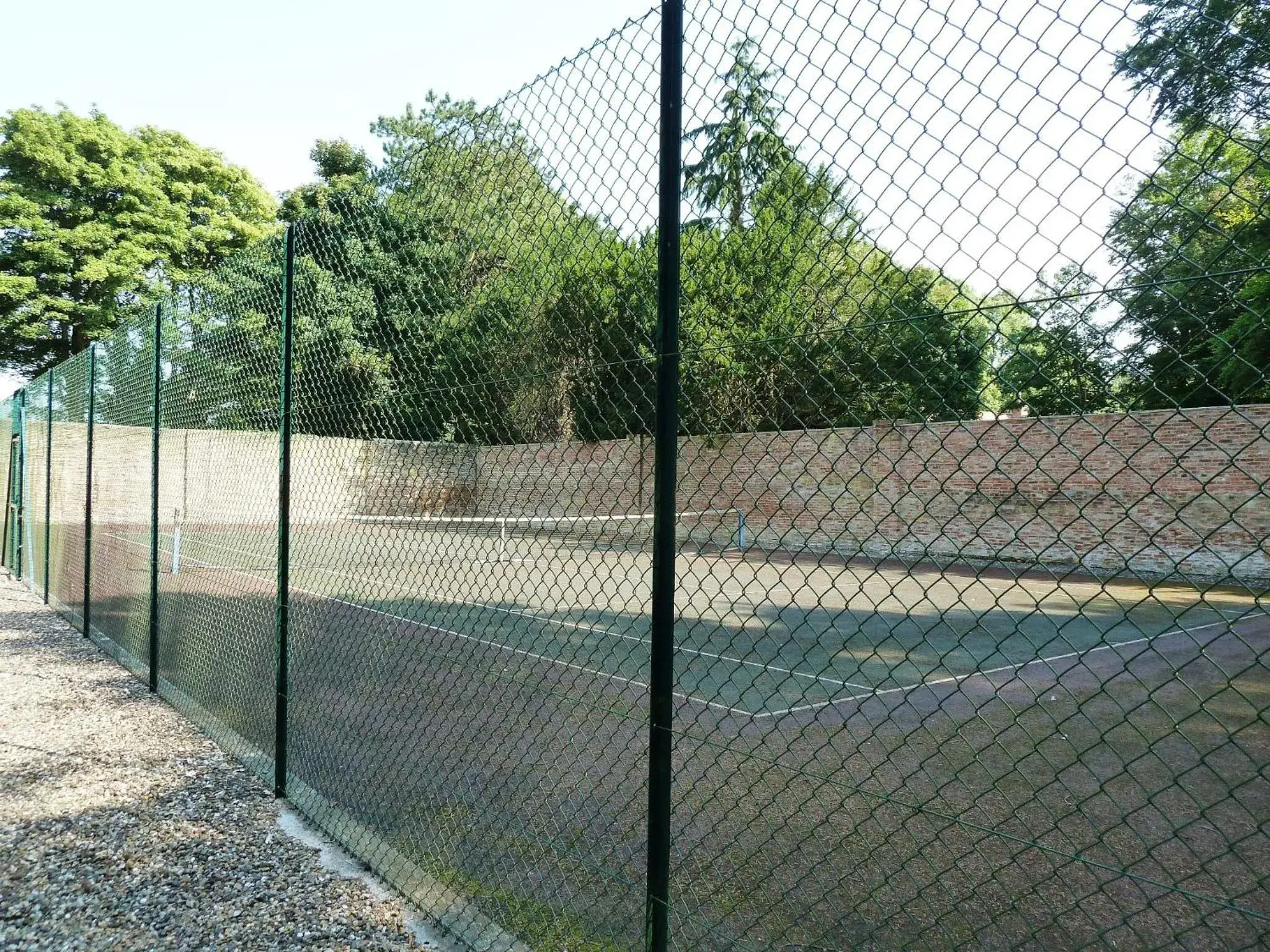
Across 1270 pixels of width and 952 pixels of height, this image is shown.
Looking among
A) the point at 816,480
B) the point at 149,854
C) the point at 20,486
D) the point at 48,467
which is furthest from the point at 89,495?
the point at 816,480

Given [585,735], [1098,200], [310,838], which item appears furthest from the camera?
[585,735]

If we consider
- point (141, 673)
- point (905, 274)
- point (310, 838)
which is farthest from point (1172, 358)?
point (141, 673)

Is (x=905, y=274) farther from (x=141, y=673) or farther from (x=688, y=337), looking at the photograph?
(x=141, y=673)

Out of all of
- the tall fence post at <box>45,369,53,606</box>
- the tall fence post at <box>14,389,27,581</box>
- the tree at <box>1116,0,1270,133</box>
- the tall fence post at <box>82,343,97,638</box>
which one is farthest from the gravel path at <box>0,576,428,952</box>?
the tall fence post at <box>14,389,27,581</box>

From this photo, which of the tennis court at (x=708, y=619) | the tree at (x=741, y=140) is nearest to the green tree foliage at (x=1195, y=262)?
the tree at (x=741, y=140)

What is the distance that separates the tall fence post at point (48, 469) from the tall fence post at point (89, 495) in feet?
3.54

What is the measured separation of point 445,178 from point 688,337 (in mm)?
1381

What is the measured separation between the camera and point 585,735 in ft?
14.9

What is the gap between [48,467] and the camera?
7410 mm

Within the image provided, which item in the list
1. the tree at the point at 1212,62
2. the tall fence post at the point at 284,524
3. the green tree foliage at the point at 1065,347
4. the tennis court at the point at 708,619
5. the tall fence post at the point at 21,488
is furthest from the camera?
the tall fence post at the point at 21,488

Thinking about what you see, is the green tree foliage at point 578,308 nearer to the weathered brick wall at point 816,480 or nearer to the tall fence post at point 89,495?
the weathered brick wall at point 816,480

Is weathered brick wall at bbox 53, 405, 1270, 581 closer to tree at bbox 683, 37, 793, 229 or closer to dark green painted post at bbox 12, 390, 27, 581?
tree at bbox 683, 37, 793, 229

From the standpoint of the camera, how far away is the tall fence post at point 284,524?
10.9 feet

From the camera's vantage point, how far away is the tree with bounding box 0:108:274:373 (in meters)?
24.0
